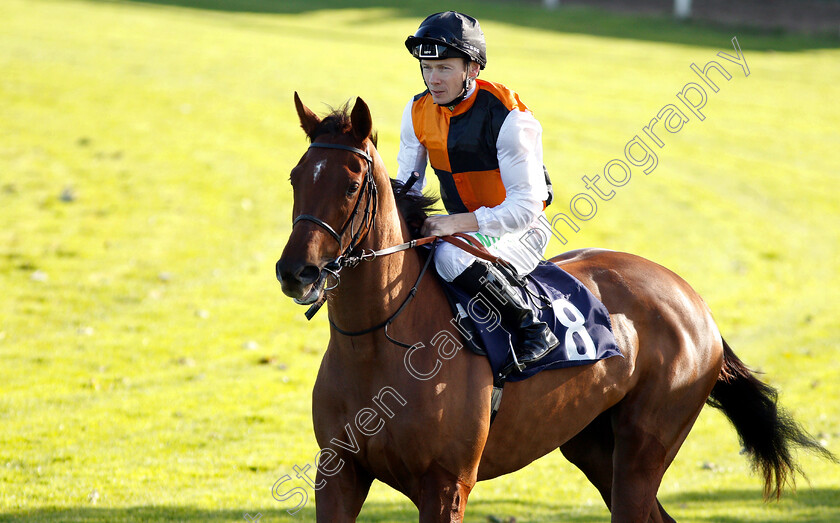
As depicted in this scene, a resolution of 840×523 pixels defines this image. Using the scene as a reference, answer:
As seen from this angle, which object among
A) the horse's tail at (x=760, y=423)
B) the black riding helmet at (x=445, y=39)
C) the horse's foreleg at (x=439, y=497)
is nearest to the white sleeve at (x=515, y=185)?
the black riding helmet at (x=445, y=39)

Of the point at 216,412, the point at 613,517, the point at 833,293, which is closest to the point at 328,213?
the point at 613,517

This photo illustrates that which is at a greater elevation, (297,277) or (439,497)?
(297,277)

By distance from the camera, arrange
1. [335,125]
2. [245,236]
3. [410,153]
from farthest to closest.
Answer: [245,236] < [410,153] < [335,125]

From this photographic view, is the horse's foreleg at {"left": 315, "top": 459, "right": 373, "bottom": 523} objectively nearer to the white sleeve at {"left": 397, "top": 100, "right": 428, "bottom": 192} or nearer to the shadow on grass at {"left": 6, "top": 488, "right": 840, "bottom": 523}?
the white sleeve at {"left": 397, "top": 100, "right": 428, "bottom": 192}

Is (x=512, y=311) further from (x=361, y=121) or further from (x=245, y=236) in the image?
(x=245, y=236)

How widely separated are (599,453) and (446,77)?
244cm

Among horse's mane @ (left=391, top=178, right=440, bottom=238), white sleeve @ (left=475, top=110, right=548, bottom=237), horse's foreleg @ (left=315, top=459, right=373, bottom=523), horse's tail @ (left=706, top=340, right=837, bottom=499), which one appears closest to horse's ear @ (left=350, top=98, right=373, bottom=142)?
horse's mane @ (left=391, top=178, right=440, bottom=238)

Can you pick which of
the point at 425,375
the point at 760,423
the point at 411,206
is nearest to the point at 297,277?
the point at 425,375

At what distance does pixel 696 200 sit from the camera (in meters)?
17.0

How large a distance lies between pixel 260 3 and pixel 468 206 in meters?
32.9

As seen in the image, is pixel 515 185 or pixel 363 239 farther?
pixel 515 185

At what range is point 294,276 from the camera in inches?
120

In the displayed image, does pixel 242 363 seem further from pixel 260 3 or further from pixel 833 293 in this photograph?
pixel 260 3

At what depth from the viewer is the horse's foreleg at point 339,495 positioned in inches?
146
